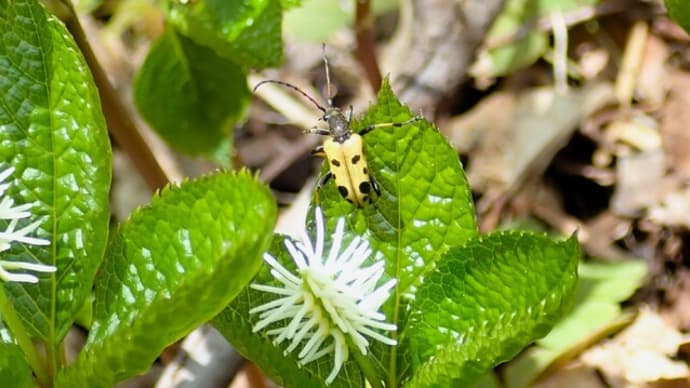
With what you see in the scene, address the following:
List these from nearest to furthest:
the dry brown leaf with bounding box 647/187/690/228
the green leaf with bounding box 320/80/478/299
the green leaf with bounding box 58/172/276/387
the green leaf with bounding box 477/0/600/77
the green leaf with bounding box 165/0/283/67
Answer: the green leaf with bounding box 58/172/276/387
the green leaf with bounding box 320/80/478/299
the green leaf with bounding box 165/0/283/67
the dry brown leaf with bounding box 647/187/690/228
the green leaf with bounding box 477/0/600/77

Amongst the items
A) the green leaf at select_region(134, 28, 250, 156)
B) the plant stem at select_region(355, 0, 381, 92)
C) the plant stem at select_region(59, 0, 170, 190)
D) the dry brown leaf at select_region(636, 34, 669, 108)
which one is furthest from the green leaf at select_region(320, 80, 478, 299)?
the dry brown leaf at select_region(636, 34, 669, 108)

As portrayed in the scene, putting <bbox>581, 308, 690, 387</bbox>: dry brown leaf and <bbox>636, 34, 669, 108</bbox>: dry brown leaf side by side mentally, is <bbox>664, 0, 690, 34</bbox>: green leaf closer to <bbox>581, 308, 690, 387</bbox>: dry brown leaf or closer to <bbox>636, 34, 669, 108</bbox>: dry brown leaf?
<bbox>581, 308, 690, 387</bbox>: dry brown leaf

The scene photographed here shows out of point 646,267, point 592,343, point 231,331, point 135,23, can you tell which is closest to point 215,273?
point 231,331

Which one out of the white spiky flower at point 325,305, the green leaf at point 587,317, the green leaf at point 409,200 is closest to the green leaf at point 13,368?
the white spiky flower at point 325,305

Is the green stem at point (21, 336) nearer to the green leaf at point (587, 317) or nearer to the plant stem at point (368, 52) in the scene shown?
the green leaf at point (587, 317)

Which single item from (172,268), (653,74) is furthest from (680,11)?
(653,74)

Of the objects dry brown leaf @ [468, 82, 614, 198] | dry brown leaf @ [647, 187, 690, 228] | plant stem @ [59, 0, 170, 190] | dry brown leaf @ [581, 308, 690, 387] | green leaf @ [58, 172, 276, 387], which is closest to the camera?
green leaf @ [58, 172, 276, 387]
